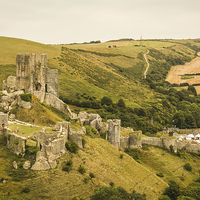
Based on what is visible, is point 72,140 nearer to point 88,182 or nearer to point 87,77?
point 88,182

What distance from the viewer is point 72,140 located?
42750mm

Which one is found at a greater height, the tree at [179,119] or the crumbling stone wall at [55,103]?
the crumbling stone wall at [55,103]

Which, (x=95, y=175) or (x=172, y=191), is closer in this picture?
(x=95, y=175)

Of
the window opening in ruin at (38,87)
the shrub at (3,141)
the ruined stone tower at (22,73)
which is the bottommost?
the shrub at (3,141)

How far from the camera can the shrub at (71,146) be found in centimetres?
4041

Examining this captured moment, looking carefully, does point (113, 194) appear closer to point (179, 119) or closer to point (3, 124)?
point (3, 124)

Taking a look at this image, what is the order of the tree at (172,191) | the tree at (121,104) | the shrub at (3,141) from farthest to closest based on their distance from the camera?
1. the tree at (121,104)
2. the tree at (172,191)
3. the shrub at (3,141)

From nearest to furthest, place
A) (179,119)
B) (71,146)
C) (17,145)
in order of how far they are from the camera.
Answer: (17,145) < (71,146) < (179,119)

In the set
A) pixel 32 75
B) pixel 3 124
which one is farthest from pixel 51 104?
pixel 3 124

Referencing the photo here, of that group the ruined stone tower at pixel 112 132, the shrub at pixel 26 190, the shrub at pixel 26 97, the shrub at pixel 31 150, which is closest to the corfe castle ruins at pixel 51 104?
the ruined stone tower at pixel 112 132

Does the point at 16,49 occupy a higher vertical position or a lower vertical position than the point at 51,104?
higher

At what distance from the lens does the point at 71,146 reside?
134ft

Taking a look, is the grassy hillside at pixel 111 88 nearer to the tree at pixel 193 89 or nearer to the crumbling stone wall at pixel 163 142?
Answer: the tree at pixel 193 89

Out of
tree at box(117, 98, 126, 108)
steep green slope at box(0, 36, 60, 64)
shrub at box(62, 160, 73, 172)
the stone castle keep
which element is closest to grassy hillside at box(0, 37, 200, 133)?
steep green slope at box(0, 36, 60, 64)
